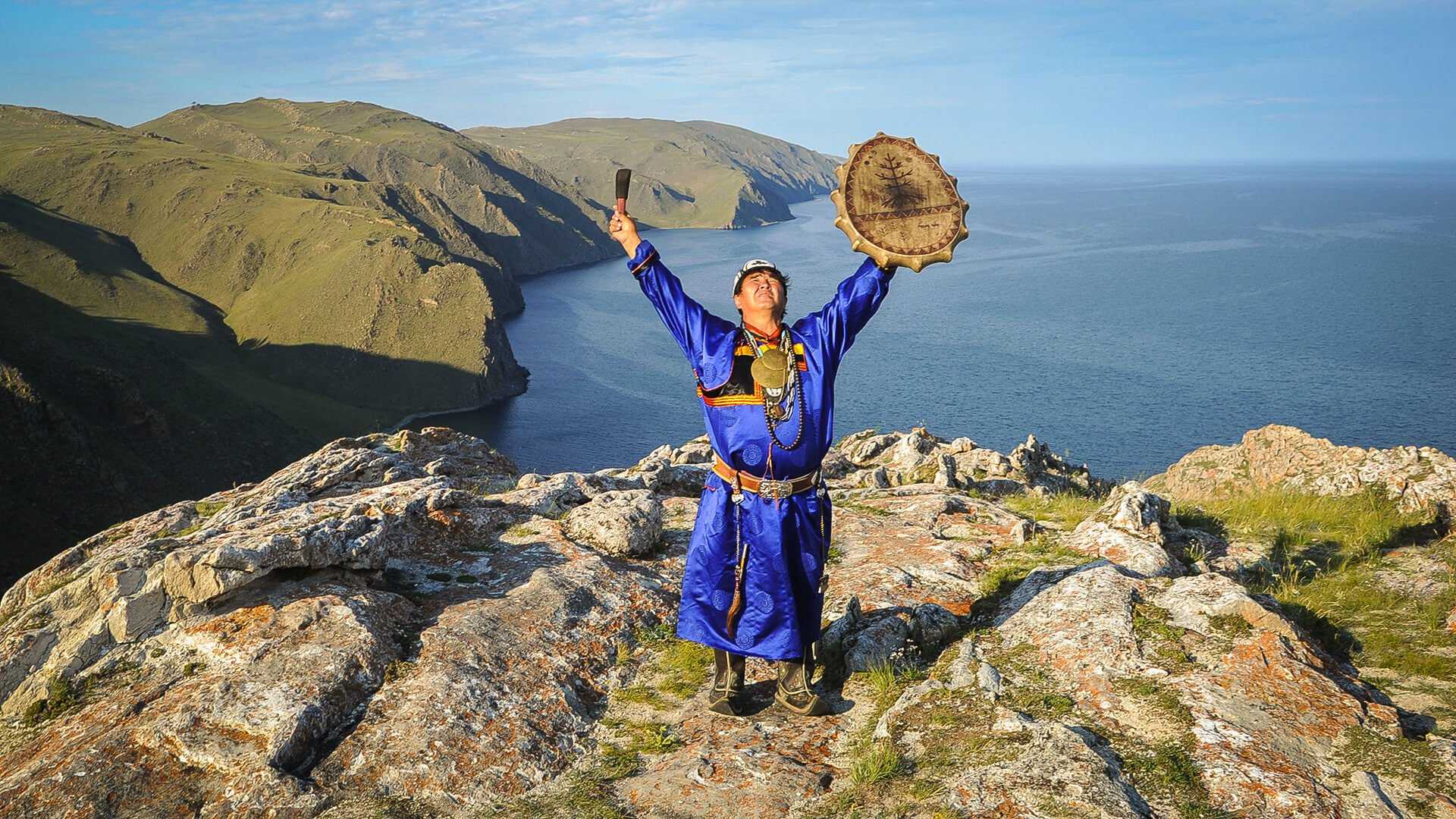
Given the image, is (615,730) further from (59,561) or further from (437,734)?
(59,561)

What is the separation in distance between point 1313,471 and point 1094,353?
7644cm

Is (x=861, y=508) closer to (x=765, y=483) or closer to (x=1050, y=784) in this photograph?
(x=765, y=483)

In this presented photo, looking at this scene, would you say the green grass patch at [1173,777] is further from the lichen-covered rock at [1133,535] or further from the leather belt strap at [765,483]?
the lichen-covered rock at [1133,535]

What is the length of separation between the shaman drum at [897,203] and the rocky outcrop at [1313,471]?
701cm

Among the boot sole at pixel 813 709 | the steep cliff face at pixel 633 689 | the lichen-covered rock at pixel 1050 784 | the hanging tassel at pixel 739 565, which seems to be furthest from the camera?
the hanging tassel at pixel 739 565

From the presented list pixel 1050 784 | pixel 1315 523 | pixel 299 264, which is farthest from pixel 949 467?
pixel 299 264

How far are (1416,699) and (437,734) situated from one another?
20.3 feet

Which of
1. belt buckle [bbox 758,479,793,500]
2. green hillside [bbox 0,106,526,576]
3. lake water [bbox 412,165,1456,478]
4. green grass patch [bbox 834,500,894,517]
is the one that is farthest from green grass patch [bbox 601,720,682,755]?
green hillside [bbox 0,106,526,576]

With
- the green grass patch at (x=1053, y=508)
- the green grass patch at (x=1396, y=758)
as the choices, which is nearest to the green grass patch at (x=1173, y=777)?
the green grass patch at (x=1396, y=758)

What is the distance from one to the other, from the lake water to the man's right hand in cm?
5290

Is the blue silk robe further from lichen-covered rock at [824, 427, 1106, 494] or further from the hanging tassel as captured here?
lichen-covered rock at [824, 427, 1106, 494]

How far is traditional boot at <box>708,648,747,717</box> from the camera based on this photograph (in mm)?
6023

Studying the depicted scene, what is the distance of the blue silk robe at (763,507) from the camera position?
5957mm

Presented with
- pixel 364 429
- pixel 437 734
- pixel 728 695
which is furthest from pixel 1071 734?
pixel 364 429
